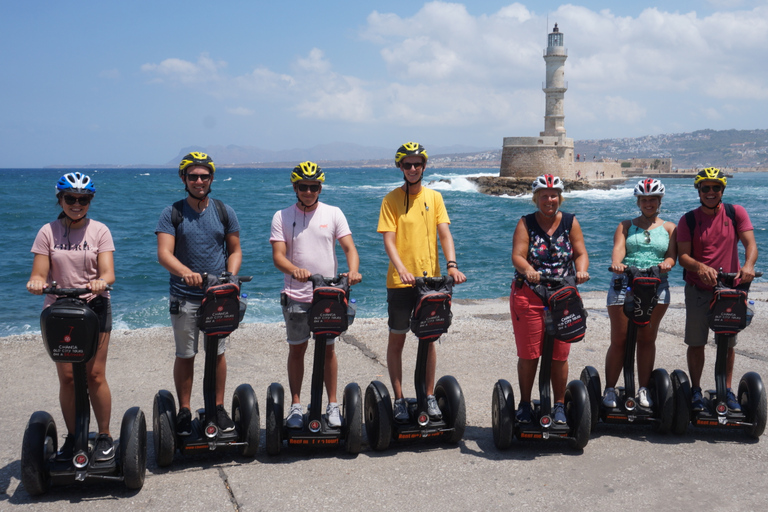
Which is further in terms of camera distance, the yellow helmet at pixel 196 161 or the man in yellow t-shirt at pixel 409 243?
the man in yellow t-shirt at pixel 409 243

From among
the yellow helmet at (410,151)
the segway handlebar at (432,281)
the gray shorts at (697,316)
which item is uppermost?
the yellow helmet at (410,151)

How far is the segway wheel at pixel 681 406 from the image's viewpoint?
489 cm

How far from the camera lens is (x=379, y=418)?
4.61 m

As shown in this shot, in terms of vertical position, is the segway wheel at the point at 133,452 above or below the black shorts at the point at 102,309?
below

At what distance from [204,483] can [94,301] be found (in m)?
1.36

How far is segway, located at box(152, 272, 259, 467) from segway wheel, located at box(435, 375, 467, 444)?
1.40 meters

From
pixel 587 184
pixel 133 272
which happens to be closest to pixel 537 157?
pixel 587 184

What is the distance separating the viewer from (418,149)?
4.91 m

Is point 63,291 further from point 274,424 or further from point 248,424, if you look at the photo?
point 274,424

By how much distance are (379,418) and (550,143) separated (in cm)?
6988

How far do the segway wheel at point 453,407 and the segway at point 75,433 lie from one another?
2.13m

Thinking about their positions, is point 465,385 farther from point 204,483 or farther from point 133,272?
point 133,272

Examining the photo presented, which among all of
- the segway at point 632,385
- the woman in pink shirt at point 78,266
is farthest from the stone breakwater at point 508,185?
the woman in pink shirt at point 78,266

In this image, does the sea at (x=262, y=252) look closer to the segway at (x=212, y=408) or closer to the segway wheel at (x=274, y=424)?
the segway at (x=212, y=408)
